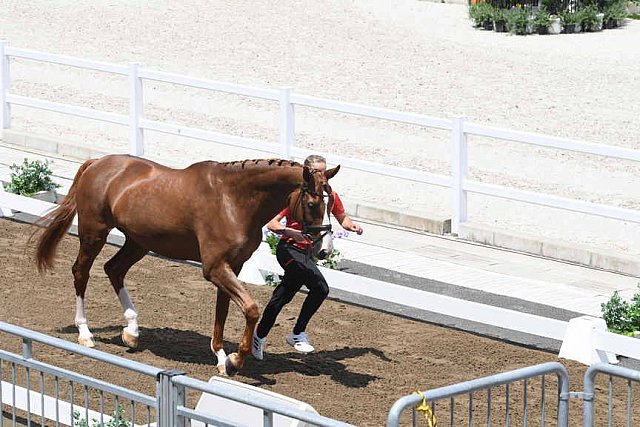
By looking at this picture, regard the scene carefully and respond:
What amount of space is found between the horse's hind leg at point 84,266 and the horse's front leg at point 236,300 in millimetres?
1254

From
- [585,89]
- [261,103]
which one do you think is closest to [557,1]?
[585,89]

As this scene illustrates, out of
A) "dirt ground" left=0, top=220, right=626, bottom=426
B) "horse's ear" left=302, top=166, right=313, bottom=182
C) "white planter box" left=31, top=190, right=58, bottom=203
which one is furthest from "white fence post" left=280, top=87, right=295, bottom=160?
"horse's ear" left=302, top=166, right=313, bottom=182

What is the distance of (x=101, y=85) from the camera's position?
2552 cm

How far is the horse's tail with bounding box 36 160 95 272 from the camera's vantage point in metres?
11.5

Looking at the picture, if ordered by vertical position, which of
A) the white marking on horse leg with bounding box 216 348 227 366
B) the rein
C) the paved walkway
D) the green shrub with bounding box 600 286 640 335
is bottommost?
the paved walkway

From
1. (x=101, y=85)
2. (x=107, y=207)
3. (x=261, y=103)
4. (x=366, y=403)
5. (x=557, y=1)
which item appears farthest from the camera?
(x=557, y=1)

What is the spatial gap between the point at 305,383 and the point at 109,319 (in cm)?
239

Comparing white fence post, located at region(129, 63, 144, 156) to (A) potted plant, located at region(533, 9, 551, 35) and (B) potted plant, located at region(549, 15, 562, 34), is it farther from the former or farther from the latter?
(B) potted plant, located at region(549, 15, 562, 34)

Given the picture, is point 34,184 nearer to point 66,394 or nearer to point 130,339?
point 130,339

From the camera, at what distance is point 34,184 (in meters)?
15.9

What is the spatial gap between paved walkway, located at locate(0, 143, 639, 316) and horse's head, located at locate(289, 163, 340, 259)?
350cm

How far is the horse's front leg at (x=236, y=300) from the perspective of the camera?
1009 cm

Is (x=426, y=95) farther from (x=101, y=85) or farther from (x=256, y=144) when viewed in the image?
(x=256, y=144)

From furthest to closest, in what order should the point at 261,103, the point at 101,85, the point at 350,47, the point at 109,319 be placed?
the point at 350,47
the point at 101,85
the point at 261,103
the point at 109,319
